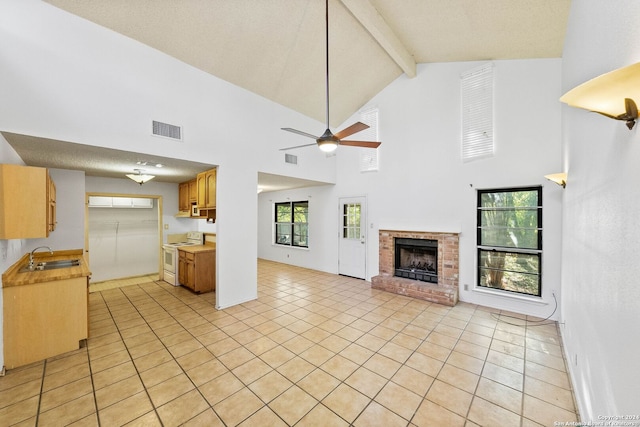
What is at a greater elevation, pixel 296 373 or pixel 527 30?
pixel 527 30

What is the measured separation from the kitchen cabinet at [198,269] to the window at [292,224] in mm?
2842

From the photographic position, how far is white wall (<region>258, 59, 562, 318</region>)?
143 inches

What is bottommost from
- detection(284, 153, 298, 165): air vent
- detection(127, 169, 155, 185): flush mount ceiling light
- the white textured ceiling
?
detection(127, 169, 155, 185): flush mount ceiling light

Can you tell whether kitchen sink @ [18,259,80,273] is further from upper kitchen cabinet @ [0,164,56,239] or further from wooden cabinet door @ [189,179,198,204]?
wooden cabinet door @ [189,179,198,204]

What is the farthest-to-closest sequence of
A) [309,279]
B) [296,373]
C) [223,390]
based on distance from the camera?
[309,279], [296,373], [223,390]

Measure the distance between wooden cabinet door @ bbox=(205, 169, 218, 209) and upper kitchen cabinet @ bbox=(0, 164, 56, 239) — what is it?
1.94 metres

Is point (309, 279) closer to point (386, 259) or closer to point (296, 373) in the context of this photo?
point (386, 259)

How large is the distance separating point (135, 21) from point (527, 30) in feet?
16.1

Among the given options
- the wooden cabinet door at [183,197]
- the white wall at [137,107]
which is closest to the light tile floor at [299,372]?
the white wall at [137,107]

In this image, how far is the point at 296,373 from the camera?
8.08ft

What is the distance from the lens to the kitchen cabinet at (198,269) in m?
4.86

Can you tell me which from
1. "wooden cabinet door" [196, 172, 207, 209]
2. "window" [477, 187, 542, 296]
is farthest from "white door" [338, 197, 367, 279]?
"wooden cabinet door" [196, 172, 207, 209]

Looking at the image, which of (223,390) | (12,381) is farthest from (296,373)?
(12,381)

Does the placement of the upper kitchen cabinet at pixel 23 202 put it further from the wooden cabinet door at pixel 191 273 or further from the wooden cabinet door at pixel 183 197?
the wooden cabinet door at pixel 183 197
